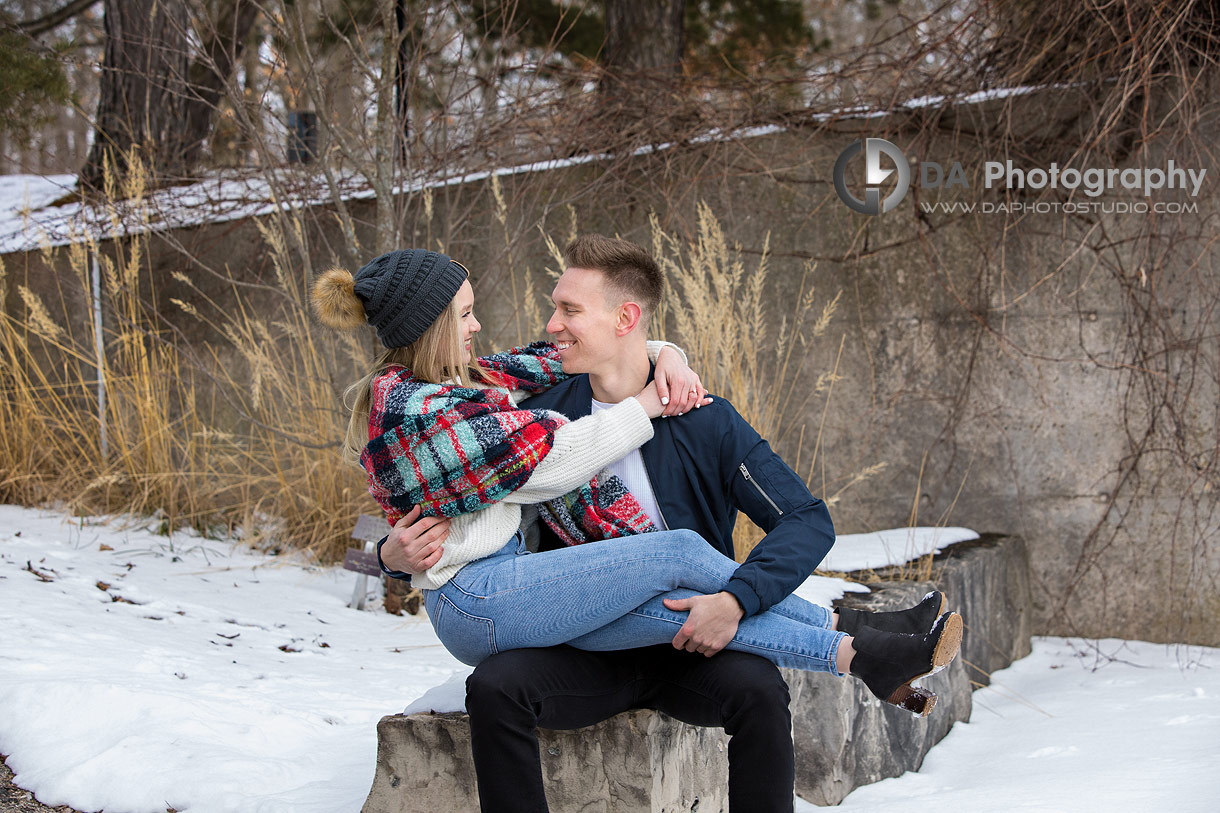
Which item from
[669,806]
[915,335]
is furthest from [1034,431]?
[669,806]

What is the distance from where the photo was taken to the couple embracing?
1.55 metres

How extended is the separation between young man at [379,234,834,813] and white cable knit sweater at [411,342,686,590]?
34 millimetres

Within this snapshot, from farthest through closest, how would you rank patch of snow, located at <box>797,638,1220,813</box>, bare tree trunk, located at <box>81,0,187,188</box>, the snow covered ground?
1. bare tree trunk, located at <box>81,0,187,188</box>
2. patch of snow, located at <box>797,638,1220,813</box>
3. the snow covered ground

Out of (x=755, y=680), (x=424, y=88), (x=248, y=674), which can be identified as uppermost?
(x=424, y=88)

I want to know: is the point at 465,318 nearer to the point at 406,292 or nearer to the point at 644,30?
the point at 406,292

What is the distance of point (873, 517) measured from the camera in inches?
147

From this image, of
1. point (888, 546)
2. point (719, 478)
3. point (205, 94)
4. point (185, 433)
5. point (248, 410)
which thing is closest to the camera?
point (719, 478)

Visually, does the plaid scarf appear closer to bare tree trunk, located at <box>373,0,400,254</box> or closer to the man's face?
the man's face

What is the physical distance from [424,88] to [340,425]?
3718 mm

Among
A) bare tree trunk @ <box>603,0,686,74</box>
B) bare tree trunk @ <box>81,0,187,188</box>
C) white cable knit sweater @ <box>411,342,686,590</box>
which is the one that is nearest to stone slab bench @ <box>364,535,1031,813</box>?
white cable knit sweater @ <box>411,342,686,590</box>

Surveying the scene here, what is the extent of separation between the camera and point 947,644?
1563mm

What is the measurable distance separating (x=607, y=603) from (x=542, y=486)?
22 centimetres

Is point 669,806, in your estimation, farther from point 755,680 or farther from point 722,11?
point 722,11

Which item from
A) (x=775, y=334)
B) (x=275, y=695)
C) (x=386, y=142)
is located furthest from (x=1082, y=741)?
(x=386, y=142)
